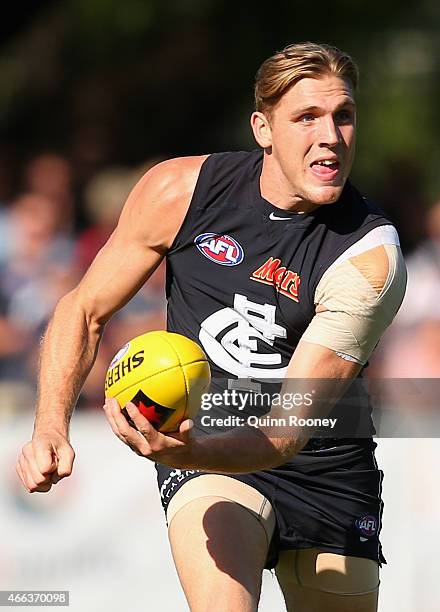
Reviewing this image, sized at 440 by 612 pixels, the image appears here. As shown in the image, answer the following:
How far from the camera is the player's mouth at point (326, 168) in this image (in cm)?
458

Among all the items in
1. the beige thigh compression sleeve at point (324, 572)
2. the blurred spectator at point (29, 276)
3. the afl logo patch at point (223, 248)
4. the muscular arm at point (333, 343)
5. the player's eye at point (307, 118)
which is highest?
the blurred spectator at point (29, 276)

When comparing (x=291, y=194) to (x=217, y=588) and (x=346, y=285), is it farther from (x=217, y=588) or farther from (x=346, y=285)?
(x=217, y=588)

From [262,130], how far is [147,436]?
1.55 m

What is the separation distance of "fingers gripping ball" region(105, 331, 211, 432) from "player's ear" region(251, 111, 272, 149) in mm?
1084

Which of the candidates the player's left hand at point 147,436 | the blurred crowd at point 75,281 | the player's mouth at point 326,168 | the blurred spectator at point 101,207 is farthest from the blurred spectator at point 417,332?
the player's left hand at point 147,436

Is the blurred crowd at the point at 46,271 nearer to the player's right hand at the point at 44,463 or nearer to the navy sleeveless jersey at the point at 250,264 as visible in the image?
the navy sleeveless jersey at the point at 250,264

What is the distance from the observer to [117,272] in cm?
481

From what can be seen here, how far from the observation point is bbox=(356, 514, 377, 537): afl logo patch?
4918mm

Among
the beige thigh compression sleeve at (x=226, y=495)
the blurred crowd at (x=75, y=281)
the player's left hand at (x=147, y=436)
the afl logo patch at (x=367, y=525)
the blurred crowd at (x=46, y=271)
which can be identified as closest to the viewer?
the player's left hand at (x=147, y=436)

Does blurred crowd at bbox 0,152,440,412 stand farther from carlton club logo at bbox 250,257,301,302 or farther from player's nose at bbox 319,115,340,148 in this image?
player's nose at bbox 319,115,340,148

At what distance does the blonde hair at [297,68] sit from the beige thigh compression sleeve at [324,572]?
5.75 feet

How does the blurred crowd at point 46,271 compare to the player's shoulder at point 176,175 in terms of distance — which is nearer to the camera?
the player's shoulder at point 176,175

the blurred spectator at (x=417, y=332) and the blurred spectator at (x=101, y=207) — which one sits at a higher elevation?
the blurred spectator at (x=101, y=207)

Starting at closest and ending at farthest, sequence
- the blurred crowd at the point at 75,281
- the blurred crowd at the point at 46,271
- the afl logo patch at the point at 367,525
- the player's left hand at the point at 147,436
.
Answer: the player's left hand at the point at 147,436
the afl logo patch at the point at 367,525
the blurred crowd at the point at 75,281
the blurred crowd at the point at 46,271
